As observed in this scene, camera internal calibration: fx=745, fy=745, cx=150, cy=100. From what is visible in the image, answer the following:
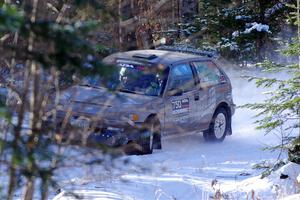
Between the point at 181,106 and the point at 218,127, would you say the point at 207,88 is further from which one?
the point at 181,106

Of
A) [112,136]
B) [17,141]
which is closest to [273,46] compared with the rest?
[112,136]

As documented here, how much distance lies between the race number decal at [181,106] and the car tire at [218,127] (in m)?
0.88

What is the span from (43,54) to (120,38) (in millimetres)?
1965

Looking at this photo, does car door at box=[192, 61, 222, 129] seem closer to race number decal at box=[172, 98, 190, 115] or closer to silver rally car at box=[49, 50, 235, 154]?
silver rally car at box=[49, 50, 235, 154]

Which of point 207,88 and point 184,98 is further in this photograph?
point 207,88

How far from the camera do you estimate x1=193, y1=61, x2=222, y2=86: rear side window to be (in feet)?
39.9

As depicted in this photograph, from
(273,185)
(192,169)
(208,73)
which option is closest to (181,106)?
(208,73)

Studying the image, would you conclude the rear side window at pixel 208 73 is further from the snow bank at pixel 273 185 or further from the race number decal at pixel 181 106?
the snow bank at pixel 273 185

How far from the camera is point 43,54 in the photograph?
2.46 m

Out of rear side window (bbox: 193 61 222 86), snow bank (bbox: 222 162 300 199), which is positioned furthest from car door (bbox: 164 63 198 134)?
snow bank (bbox: 222 162 300 199)

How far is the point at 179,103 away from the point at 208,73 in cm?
126

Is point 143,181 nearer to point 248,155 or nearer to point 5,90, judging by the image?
point 248,155

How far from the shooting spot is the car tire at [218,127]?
1236 centimetres

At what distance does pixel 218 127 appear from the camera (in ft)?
41.1
